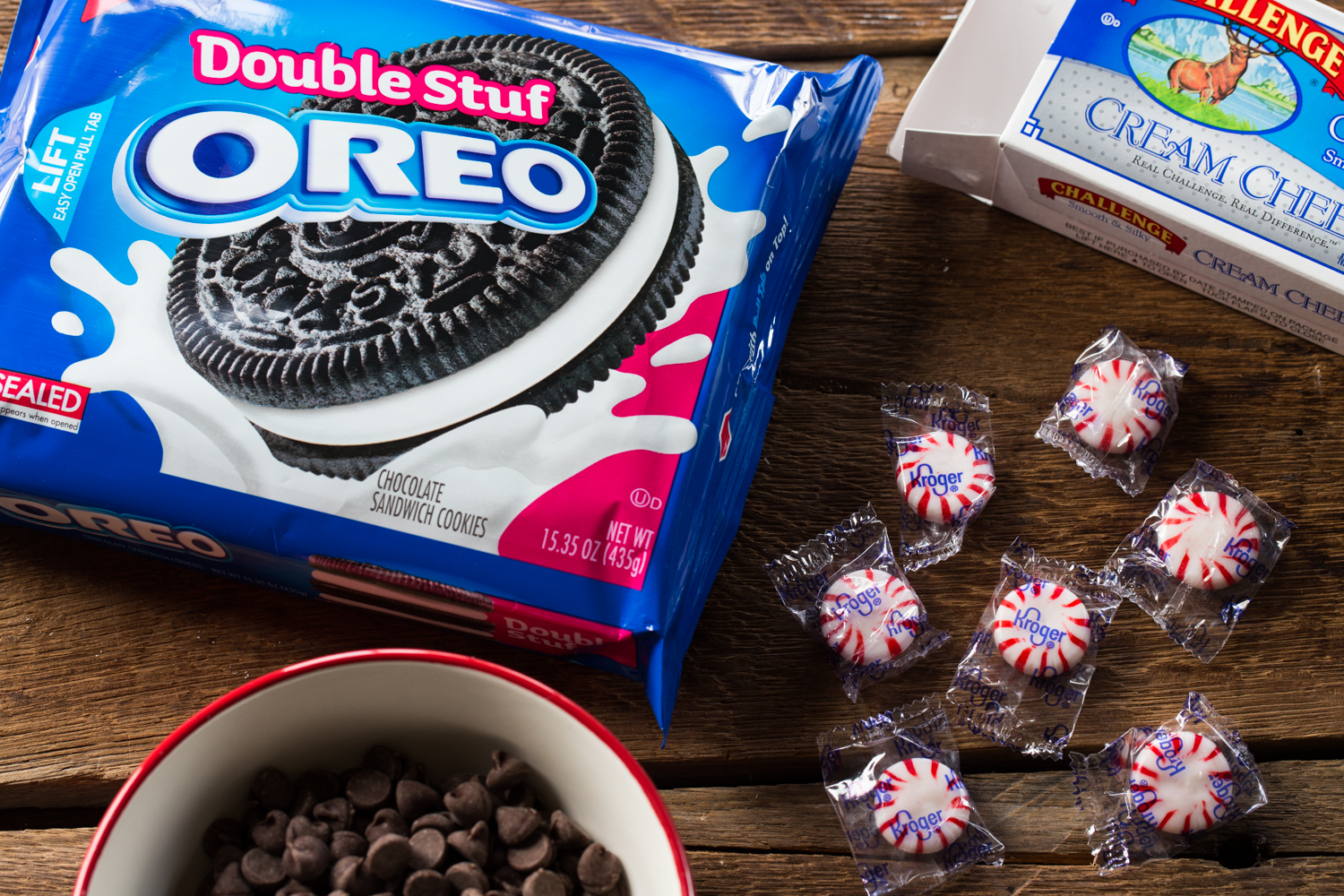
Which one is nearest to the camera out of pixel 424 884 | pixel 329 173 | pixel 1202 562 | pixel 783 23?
pixel 424 884

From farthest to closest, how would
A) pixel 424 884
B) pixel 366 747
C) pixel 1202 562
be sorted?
pixel 1202 562 → pixel 366 747 → pixel 424 884

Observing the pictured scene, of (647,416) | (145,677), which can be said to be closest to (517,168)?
(647,416)

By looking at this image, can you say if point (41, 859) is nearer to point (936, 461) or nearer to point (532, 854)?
point (532, 854)

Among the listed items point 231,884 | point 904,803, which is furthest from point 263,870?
point 904,803

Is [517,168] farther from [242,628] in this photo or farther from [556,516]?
[242,628]

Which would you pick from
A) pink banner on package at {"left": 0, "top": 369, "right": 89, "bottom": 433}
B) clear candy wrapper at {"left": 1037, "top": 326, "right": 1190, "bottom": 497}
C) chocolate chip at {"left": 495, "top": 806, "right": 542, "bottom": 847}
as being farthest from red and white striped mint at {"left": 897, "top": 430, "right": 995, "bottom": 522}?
pink banner on package at {"left": 0, "top": 369, "right": 89, "bottom": 433}
